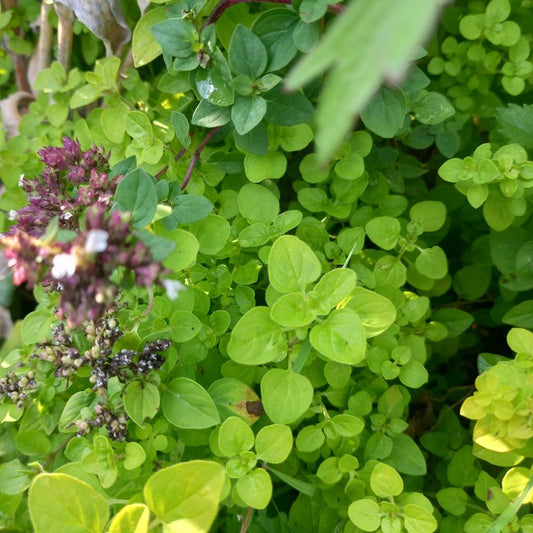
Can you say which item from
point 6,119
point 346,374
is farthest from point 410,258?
point 6,119

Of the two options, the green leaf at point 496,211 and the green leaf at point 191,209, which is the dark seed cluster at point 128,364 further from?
the green leaf at point 496,211

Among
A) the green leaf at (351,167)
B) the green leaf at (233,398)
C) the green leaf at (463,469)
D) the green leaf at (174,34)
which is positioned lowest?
the green leaf at (463,469)

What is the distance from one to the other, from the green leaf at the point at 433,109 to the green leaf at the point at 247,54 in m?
0.33

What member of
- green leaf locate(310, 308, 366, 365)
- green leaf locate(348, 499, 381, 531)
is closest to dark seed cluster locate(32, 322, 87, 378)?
green leaf locate(310, 308, 366, 365)

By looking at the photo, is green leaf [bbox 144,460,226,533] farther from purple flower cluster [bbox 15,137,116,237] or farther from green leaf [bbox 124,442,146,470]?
purple flower cluster [bbox 15,137,116,237]

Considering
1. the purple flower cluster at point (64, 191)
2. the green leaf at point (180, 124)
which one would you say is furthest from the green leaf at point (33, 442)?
the green leaf at point (180, 124)

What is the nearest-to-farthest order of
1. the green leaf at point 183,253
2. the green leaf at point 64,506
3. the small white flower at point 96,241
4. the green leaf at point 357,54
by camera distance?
the green leaf at point 357,54 < the small white flower at point 96,241 < the green leaf at point 64,506 < the green leaf at point 183,253

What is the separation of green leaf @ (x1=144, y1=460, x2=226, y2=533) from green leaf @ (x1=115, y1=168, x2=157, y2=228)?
1.12ft

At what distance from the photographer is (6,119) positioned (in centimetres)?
163

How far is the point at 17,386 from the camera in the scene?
1058 millimetres

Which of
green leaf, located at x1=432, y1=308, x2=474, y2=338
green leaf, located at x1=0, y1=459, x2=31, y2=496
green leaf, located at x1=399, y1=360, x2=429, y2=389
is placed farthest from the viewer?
green leaf, located at x1=432, y1=308, x2=474, y2=338

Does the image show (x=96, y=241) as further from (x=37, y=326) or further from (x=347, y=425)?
(x=347, y=425)

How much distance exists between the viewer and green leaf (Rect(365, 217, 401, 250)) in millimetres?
1199

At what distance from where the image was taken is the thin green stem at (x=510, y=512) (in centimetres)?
94
